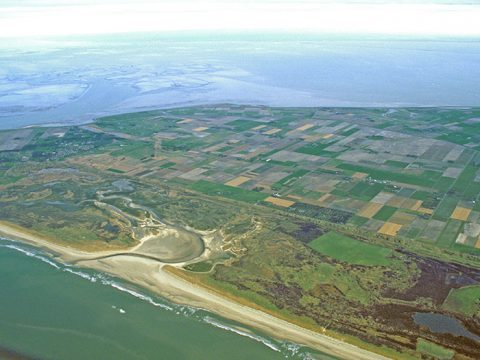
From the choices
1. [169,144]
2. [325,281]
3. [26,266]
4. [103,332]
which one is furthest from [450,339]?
[169,144]

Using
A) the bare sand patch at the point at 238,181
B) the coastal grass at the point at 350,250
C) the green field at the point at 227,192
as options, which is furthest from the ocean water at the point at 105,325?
the bare sand patch at the point at 238,181

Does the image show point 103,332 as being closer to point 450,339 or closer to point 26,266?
point 26,266

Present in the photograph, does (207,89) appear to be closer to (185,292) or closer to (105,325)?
(185,292)

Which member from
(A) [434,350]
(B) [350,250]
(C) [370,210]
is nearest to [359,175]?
(C) [370,210]

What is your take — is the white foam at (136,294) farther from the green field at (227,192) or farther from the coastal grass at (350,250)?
the green field at (227,192)

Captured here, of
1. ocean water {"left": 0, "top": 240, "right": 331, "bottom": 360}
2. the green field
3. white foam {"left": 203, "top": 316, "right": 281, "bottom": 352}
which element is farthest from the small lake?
the green field

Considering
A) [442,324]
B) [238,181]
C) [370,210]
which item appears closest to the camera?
[442,324]

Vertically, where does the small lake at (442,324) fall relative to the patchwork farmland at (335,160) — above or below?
below
